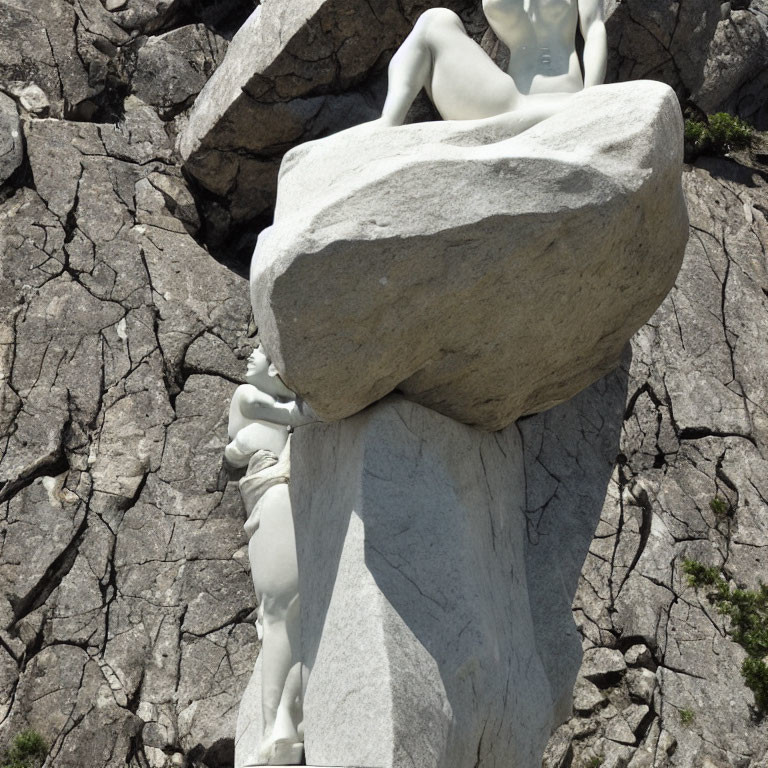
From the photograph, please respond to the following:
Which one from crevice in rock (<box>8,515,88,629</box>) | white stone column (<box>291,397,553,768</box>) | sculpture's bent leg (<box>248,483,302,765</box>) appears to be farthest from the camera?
crevice in rock (<box>8,515,88,629</box>)

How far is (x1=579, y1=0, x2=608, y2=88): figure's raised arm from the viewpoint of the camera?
3.90m

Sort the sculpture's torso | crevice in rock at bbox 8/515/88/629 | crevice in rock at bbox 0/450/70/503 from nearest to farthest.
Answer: the sculpture's torso
crevice in rock at bbox 8/515/88/629
crevice in rock at bbox 0/450/70/503

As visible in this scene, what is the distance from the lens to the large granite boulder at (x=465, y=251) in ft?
10.4

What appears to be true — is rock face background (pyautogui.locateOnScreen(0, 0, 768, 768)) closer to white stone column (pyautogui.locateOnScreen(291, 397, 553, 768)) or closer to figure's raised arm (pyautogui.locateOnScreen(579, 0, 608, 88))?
white stone column (pyautogui.locateOnScreen(291, 397, 553, 768))

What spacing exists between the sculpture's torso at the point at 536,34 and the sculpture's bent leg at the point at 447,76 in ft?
0.55

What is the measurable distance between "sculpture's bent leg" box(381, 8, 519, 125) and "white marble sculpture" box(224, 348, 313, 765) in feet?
3.06

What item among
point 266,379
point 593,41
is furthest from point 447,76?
point 266,379

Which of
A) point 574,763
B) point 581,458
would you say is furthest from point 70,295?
point 574,763

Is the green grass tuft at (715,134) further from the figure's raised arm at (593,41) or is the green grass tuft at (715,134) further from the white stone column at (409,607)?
the white stone column at (409,607)

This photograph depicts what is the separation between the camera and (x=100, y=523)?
14.6 ft

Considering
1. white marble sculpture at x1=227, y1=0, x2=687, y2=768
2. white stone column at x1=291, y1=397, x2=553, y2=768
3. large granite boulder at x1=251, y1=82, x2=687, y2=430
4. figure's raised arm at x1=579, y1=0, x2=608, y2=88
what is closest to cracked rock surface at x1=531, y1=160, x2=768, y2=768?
white marble sculpture at x1=227, y1=0, x2=687, y2=768

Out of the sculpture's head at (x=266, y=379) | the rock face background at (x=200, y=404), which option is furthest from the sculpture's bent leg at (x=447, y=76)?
the rock face background at (x=200, y=404)

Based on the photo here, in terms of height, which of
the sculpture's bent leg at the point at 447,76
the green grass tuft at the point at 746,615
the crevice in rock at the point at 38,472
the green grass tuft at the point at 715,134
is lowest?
the green grass tuft at the point at 746,615

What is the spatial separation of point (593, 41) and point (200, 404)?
6.36ft
